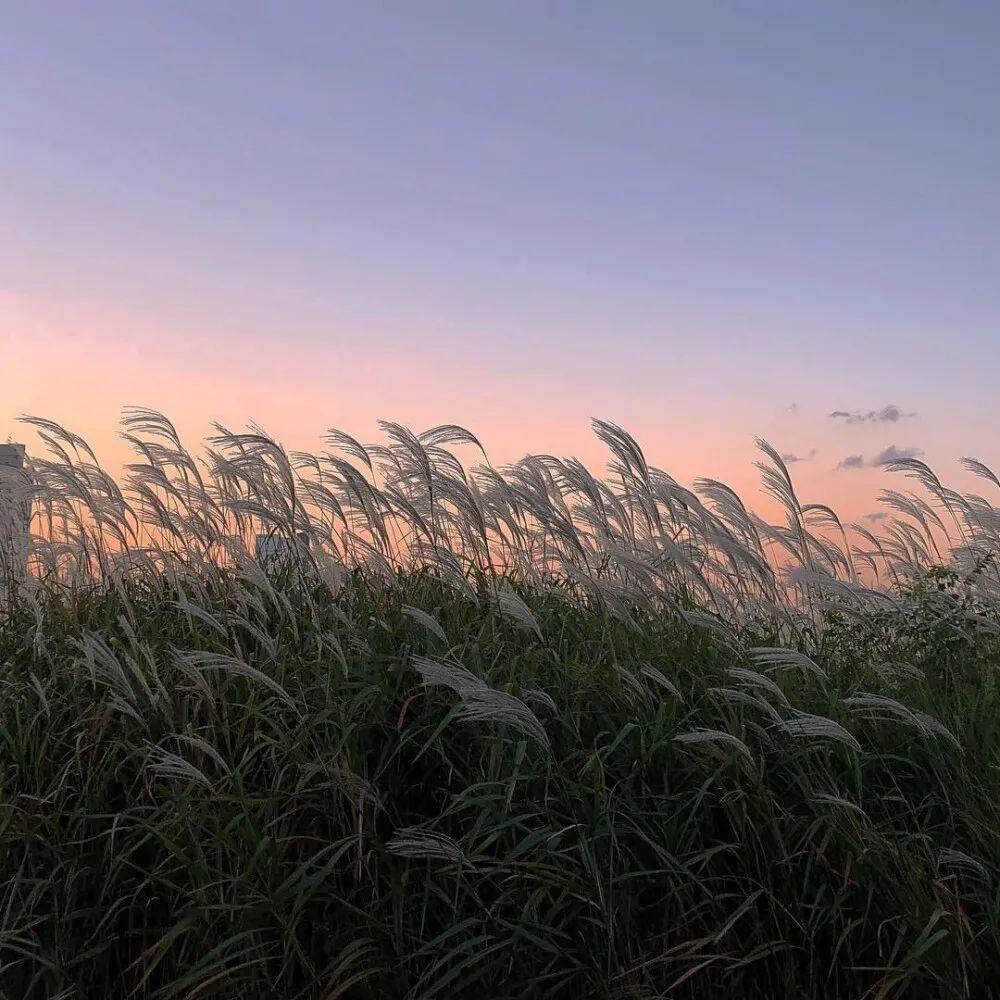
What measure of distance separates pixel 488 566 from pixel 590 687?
132 cm

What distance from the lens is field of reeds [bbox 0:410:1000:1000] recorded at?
9.09 ft

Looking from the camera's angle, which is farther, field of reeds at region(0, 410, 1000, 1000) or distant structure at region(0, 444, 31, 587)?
distant structure at region(0, 444, 31, 587)

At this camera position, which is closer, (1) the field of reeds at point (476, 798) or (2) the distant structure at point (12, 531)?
(1) the field of reeds at point (476, 798)

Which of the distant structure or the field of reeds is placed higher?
Result: the distant structure

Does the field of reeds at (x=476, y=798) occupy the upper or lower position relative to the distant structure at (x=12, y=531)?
lower

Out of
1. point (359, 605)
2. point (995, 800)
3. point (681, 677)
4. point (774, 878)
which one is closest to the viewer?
point (774, 878)

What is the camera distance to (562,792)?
9.70 feet

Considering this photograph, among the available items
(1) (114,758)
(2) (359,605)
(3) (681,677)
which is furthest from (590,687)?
(1) (114,758)

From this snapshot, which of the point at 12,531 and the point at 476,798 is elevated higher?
the point at 12,531

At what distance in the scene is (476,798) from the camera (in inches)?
115

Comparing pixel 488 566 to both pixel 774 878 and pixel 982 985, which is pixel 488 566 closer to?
pixel 774 878

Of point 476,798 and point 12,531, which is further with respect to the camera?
point 12,531

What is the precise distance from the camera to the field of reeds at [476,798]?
2771 millimetres

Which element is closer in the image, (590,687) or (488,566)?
(590,687)
